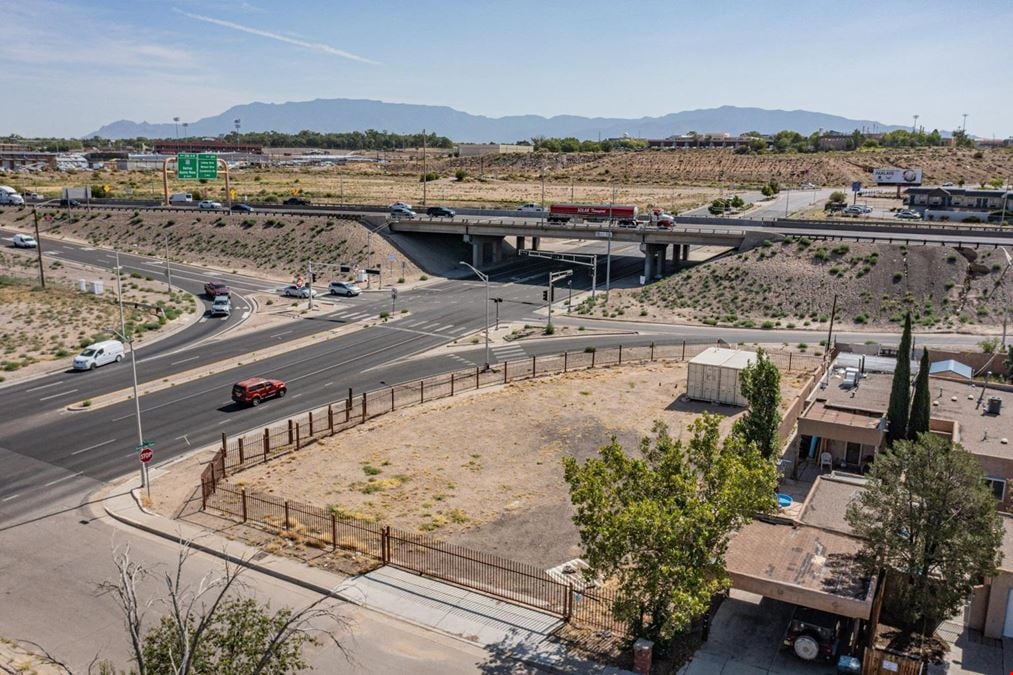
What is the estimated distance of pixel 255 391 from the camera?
49.1 m

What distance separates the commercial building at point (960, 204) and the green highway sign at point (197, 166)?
103 meters

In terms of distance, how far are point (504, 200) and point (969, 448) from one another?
12277 cm

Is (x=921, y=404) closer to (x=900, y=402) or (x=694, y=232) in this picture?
(x=900, y=402)

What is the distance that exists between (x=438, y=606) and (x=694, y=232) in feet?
236

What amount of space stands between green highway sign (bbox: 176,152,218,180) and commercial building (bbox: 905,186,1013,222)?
10337cm

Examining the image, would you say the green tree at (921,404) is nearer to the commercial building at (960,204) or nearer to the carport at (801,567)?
the carport at (801,567)

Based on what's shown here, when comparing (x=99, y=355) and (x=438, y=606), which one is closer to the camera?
(x=438, y=606)

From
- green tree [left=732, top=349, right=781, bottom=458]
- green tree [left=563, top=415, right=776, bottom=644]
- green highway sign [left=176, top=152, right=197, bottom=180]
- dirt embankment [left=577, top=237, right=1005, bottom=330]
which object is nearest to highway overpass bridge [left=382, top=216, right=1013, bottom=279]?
dirt embankment [left=577, top=237, right=1005, bottom=330]

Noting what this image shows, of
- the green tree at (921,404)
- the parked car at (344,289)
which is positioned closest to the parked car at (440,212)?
the parked car at (344,289)

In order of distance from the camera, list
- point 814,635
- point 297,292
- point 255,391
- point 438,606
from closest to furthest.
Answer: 1. point 814,635
2. point 438,606
3. point 255,391
4. point 297,292

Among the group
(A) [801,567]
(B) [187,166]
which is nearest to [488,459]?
(A) [801,567]

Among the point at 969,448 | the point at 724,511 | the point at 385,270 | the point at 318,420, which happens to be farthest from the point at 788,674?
the point at 385,270

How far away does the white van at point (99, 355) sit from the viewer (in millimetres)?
57375

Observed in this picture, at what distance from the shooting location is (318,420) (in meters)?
45.5
